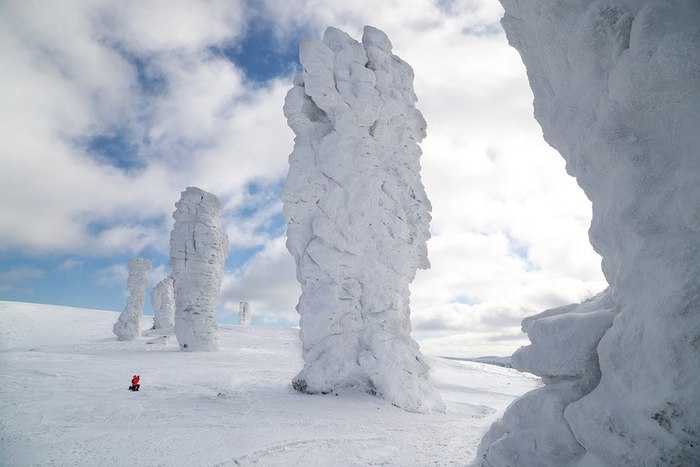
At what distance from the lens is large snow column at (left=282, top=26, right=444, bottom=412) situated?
27.8 ft

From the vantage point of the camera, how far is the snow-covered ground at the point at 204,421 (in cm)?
420

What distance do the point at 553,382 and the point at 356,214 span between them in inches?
265

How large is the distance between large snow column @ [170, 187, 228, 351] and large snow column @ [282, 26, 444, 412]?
9.10 metres

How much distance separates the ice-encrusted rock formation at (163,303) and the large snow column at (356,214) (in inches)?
811

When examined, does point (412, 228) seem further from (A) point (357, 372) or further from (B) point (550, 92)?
(B) point (550, 92)

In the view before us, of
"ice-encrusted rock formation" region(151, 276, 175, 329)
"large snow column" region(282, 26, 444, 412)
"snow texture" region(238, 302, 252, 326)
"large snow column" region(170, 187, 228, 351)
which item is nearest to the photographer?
"large snow column" region(282, 26, 444, 412)

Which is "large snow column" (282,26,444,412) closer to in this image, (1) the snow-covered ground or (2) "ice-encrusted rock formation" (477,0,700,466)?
(1) the snow-covered ground

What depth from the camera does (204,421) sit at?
5484 mm

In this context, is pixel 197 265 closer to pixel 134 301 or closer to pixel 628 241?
pixel 134 301

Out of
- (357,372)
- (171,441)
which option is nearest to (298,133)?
(357,372)

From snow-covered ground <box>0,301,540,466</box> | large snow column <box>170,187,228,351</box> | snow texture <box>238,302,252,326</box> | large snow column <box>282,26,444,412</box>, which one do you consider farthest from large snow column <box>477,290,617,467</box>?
snow texture <box>238,302,252,326</box>

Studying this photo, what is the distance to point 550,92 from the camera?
3186 mm

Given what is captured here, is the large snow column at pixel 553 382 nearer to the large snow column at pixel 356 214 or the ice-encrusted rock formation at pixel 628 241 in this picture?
the ice-encrusted rock formation at pixel 628 241

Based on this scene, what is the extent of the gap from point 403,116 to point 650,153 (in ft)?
27.2
